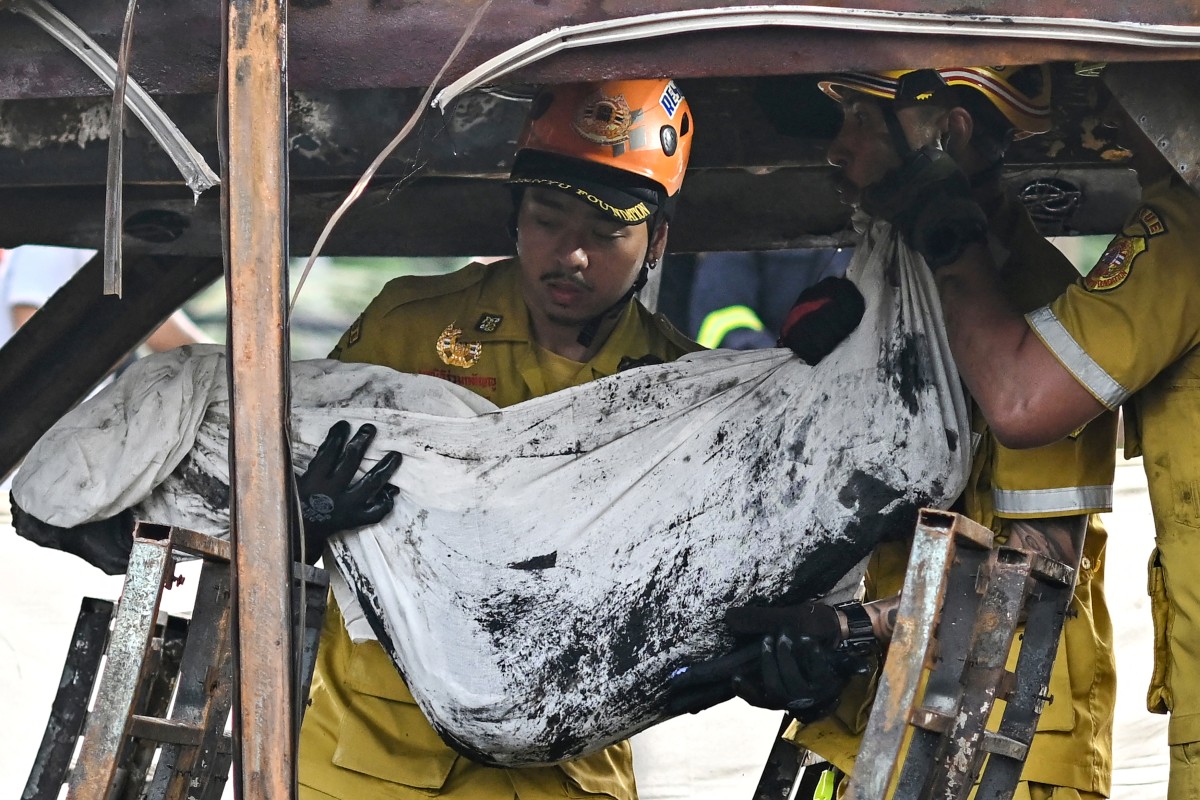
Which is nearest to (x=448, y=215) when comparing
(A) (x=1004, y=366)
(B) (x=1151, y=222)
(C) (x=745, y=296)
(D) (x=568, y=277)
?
(D) (x=568, y=277)

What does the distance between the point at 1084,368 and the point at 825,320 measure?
436 mm

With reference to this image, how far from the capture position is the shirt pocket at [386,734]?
278 cm

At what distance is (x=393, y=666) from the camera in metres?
2.73

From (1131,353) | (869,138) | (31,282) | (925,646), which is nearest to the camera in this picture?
(925,646)

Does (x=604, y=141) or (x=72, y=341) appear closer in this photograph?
(x=604, y=141)

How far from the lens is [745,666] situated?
239 cm

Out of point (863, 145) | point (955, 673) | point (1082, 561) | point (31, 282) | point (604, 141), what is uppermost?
point (31, 282)

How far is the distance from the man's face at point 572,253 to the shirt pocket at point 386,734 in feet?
2.50

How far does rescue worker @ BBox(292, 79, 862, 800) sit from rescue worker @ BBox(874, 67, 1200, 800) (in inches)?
26.1

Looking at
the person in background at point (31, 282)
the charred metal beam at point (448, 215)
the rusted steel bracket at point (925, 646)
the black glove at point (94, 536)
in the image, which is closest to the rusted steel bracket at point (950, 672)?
the rusted steel bracket at point (925, 646)

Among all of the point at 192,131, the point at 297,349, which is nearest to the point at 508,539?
the point at 192,131

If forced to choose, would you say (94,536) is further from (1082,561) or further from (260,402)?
(1082,561)

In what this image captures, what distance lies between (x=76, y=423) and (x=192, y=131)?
2.05 ft

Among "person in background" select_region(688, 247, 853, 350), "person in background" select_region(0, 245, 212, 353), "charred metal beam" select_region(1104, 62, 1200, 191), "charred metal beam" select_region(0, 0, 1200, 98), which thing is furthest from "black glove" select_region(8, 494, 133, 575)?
"person in background" select_region(688, 247, 853, 350)
